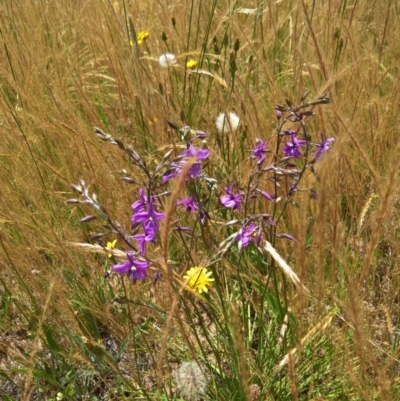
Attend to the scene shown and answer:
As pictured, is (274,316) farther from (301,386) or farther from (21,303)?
(21,303)

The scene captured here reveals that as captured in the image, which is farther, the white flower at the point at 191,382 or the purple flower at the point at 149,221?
the white flower at the point at 191,382

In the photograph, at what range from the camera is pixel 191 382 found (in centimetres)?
116

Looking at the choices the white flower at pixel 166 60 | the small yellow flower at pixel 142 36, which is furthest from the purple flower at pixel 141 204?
the small yellow flower at pixel 142 36

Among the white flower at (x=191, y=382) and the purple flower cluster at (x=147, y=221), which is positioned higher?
the purple flower cluster at (x=147, y=221)

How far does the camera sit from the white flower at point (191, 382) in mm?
1152

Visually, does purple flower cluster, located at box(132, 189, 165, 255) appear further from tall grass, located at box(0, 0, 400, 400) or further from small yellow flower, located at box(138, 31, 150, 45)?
small yellow flower, located at box(138, 31, 150, 45)

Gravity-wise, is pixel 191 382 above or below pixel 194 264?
below

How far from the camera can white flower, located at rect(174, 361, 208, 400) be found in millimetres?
1152

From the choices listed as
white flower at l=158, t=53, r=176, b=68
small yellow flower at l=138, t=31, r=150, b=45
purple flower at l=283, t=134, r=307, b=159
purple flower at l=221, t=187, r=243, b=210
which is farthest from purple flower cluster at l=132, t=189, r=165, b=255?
small yellow flower at l=138, t=31, r=150, b=45

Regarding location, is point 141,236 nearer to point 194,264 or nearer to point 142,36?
point 194,264

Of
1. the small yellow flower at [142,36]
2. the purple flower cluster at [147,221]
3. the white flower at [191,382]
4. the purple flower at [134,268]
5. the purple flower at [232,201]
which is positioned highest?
the purple flower cluster at [147,221]

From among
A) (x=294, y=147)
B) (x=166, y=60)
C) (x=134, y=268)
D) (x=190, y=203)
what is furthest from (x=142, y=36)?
(x=134, y=268)

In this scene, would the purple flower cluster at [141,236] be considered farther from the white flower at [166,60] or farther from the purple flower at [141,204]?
the white flower at [166,60]

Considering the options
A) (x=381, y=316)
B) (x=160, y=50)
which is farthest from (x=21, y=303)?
(x=160, y=50)
